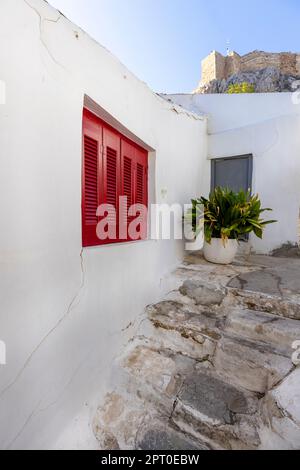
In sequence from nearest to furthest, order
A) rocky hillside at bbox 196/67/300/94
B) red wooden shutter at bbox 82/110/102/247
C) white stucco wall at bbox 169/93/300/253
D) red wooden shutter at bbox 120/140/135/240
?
red wooden shutter at bbox 82/110/102/247 < red wooden shutter at bbox 120/140/135/240 < white stucco wall at bbox 169/93/300/253 < rocky hillside at bbox 196/67/300/94

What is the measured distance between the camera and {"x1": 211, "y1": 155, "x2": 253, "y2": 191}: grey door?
4.28m

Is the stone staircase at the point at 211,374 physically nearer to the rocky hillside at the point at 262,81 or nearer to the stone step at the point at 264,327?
the stone step at the point at 264,327

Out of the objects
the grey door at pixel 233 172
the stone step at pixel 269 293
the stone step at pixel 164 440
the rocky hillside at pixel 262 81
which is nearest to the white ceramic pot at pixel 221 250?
the stone step at pixel 269 293

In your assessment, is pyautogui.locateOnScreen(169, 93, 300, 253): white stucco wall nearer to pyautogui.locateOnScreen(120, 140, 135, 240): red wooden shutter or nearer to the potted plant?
the potted plant

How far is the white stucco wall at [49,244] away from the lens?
112 cm

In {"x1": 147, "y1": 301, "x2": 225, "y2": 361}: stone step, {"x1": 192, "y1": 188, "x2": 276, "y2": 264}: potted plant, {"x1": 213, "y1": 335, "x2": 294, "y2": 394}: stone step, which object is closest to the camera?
{"x1": 213, "y1": 335, "x2": 294, "y2": 394}: stone step

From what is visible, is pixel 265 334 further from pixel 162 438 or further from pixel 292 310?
pixel 162 438

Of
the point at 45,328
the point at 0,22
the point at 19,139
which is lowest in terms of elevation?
the point at 45,328

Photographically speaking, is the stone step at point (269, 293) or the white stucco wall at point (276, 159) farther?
the white stucco wall at point (276, 159)

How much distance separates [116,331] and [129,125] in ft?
6.33

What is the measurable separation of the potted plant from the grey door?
1.13m

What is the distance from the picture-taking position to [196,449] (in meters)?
1.35

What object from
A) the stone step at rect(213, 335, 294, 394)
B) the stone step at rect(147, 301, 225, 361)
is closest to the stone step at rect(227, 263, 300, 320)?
the stone step at rect(147, 301, 225, 361)
